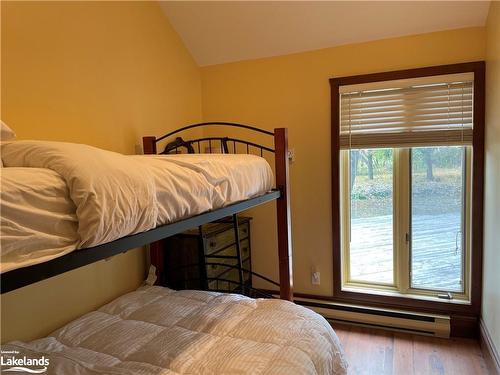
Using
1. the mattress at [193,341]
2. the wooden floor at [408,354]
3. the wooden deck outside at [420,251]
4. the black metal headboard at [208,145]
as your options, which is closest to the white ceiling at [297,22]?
the black metal headboard at [208,145]

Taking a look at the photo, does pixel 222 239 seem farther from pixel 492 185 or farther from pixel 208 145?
pixel 492 185

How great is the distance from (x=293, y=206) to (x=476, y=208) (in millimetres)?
1257

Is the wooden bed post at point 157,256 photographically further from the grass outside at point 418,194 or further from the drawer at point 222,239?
the grass outside at point 418,194

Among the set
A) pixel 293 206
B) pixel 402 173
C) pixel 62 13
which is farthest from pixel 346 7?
pixel 62 13

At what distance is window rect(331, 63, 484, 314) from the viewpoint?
2359 mm

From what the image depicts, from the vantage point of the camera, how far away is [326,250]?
2779 mm

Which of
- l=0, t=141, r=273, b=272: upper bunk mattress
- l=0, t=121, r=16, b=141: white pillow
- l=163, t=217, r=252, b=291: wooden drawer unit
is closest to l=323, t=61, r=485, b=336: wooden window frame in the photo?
l=163, t=217, r=252, b=291: wooden drawer unit

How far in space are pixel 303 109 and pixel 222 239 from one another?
1.18 m

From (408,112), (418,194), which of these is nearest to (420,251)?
(418,194)

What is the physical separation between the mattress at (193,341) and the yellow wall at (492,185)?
1.11 metres

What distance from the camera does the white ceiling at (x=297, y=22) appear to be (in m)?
2.26

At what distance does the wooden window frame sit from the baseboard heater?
0.06 meters

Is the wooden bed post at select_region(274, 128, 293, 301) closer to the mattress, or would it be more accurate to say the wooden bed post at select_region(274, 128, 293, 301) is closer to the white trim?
the mattress

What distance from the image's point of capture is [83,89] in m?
1.98
